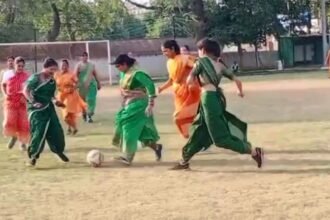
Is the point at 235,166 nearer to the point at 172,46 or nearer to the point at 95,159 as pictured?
the point at 95,159

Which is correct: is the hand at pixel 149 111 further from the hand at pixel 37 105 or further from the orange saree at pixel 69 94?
the orange saree at pixel 69 94

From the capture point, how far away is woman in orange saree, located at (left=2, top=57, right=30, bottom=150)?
A: 40.2 feet

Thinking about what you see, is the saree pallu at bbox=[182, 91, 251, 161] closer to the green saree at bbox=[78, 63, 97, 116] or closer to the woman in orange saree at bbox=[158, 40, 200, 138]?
the woman in orange saree at bbox=[158, 40, 200, 138]

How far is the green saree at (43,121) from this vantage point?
10.3 metres

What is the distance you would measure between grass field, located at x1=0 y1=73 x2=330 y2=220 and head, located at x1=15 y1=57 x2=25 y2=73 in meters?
1.28

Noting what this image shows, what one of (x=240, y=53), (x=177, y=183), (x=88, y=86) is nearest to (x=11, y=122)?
(x=177, y=183)

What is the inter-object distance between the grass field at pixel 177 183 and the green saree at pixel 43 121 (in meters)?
0.27

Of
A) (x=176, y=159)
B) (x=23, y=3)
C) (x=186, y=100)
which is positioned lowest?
(x=176, y=159)

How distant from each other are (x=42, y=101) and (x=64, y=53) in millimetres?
28790

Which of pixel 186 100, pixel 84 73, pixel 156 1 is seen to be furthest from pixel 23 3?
pixel 186 100

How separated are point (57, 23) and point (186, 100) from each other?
33095 millimetres

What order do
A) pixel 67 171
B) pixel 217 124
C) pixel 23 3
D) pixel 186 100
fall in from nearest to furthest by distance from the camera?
1. pixel 217 124
2. pixel 67 171
3. pixel 186 100
4. pixel 23 3

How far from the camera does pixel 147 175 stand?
9.27m

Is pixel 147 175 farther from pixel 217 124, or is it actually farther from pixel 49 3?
pixel 49 3
